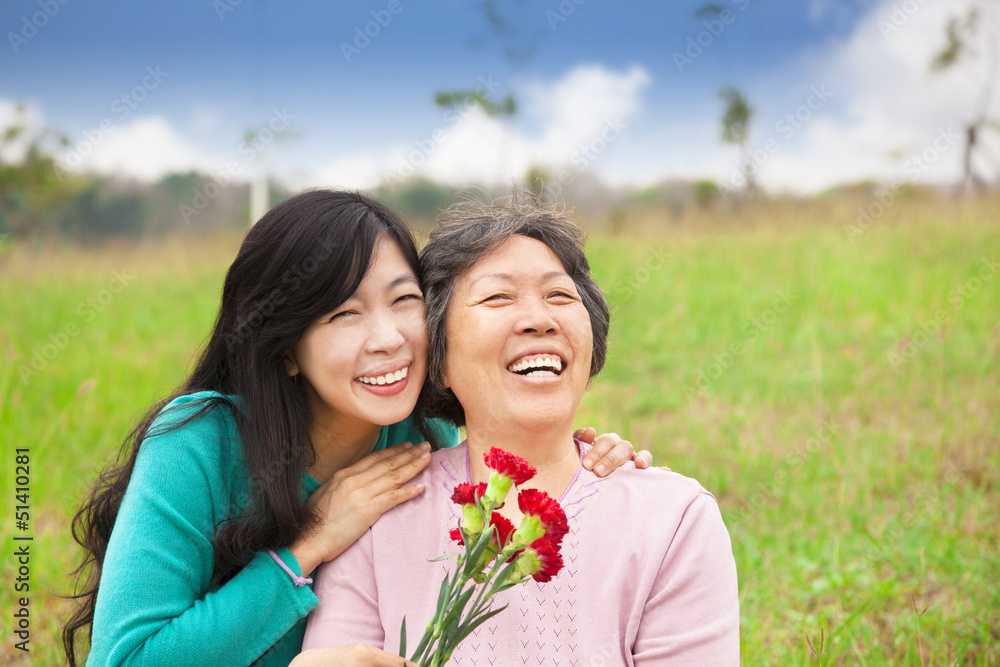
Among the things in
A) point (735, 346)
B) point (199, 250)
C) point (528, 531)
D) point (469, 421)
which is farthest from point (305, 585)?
point (199, 250)

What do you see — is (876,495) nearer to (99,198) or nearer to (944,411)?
(944,411)

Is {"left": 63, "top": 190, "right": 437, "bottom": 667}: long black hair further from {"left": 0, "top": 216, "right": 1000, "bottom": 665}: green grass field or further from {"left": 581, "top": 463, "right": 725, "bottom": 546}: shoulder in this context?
{"left": 0, "top": 216, "right": 1000, "bottom": 665}: green grass field

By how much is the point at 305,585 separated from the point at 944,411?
5.26 m

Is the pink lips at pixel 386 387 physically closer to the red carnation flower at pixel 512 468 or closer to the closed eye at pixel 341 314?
the closed eye at pixel 341 314

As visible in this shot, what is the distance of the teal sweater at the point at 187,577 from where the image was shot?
7.02 ft

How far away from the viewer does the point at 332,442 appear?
275 centimetres

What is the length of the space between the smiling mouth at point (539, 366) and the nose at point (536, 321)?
0.24ft

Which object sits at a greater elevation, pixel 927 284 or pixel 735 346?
pixel 927 284

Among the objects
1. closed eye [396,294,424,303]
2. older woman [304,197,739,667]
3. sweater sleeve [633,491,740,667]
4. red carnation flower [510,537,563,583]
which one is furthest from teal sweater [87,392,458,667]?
red carnation flower [510,537,563,583]

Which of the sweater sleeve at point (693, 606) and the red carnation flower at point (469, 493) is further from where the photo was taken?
the sweater sleeve at point (693, 606)

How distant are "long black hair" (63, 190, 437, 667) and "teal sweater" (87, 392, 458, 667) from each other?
0.06 m

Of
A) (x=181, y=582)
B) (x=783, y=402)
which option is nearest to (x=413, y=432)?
(x=181, y=582)

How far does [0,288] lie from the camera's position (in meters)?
9.30

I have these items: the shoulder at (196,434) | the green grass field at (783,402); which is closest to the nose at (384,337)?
the shoulder at (196,434)
